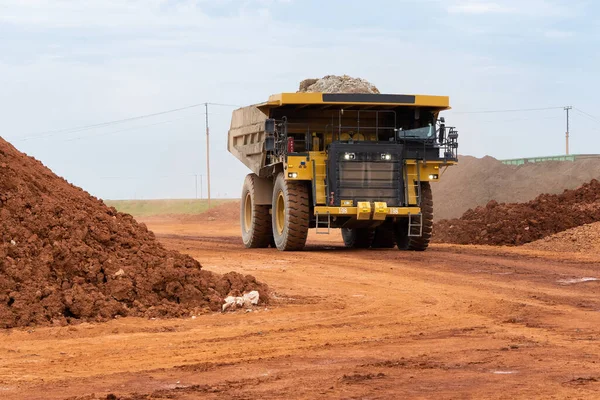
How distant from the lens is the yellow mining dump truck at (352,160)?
21.4m

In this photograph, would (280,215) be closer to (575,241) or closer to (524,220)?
(575,241)

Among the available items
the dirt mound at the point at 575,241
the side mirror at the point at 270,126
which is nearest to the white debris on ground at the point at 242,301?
the side mirror at the point at 270,126

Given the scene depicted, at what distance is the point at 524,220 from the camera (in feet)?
90.4

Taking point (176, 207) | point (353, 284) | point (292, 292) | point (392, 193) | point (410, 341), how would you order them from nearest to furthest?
point (410, 341), point (292, 292), point (353, 284), point (392, 193), point (176, 207)

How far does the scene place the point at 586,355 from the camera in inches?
360

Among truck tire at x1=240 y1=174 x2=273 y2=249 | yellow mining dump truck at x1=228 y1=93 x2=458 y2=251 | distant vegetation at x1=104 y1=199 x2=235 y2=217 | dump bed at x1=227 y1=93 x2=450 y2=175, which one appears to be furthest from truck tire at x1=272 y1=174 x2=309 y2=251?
distant vegetation at x1=104 y1=199 x2=235 y2=217

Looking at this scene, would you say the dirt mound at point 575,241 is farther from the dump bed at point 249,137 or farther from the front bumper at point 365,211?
the dump bed at point 249,137

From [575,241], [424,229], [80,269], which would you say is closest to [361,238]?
[424,229]

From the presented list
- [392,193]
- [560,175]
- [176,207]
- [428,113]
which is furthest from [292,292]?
[176,207]

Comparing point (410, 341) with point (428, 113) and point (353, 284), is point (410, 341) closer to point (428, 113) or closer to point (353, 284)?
point (353, 284)

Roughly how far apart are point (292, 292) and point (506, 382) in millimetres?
6675

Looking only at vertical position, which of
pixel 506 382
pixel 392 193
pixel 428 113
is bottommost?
pixel 506 382

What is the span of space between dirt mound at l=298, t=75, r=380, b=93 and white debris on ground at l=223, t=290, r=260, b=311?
43.5 feet

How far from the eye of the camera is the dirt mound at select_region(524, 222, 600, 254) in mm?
23453
